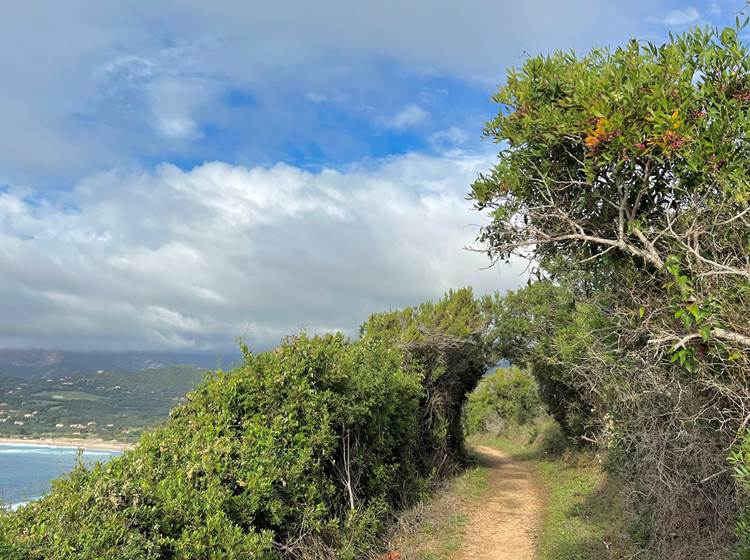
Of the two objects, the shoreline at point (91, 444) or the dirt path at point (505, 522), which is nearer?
the shoreline at point (91, 444)

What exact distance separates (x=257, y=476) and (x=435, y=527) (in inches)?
239

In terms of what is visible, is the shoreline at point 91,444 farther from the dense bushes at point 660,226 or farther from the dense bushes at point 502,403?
the dense bushes at point 502,403

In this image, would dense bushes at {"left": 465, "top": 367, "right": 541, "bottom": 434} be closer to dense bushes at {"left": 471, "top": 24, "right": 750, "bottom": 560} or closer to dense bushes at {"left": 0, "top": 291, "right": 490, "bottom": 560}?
dense bushes at {"left": 0, "top": 291, "right": 490, "bottom": 560}

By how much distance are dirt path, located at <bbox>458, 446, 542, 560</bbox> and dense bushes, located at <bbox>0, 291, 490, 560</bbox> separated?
1.83m

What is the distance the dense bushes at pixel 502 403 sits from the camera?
39.4m

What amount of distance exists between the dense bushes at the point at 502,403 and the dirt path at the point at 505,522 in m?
19.9

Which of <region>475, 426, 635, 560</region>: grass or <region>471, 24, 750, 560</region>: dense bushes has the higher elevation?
<region>471, 24, 750, 560</region>: dense bushes

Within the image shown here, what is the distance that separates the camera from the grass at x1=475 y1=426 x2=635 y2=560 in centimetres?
923

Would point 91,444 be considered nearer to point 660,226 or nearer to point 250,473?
point 250,473

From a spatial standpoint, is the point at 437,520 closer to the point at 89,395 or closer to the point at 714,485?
the point at 714,485

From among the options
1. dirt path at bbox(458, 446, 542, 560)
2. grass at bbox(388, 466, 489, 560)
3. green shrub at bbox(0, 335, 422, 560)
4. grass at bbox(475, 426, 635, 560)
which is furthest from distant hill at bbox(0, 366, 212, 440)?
grass at bbox(475, 426, 635, 560)

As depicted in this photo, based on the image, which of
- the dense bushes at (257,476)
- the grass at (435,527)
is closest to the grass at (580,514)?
the grass at (435,527)

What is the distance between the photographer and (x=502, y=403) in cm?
4375

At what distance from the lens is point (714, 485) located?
642 centimetres
